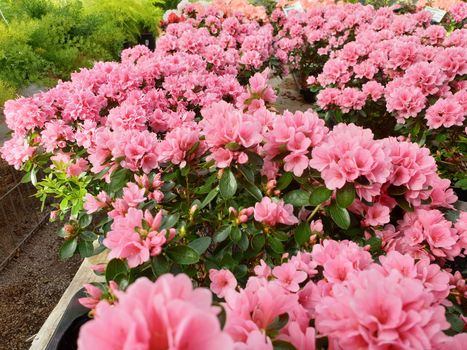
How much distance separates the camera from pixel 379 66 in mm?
2918

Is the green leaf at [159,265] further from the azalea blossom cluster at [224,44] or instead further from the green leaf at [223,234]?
the azalea blossom cluster at [224,44]

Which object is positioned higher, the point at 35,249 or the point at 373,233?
the point at 373,233

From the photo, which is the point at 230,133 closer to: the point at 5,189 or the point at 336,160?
the point at 336,160

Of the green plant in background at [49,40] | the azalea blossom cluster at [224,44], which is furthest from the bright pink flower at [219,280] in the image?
the green plant in background at [49,40]

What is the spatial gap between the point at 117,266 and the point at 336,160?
68 cm

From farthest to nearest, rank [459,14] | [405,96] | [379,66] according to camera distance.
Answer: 1. [459,14]
2. [379,66]
3. [405,96]

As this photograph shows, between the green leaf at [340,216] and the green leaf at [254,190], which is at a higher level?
the green leaf at [254,190]

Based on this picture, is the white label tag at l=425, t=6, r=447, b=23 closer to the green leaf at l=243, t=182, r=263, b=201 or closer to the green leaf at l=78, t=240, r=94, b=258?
the green leaf at l=243, t=182, r=263, b=201

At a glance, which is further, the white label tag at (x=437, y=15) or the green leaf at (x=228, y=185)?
the white label tag at (x=437, y=15)

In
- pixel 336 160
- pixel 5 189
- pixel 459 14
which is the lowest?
pixel 5 189

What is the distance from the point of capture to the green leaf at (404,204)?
1175 millimetres

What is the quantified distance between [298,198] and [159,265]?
1.66 ft

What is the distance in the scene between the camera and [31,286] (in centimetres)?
264

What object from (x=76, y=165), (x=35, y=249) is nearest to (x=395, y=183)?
(x=76, y=165)
